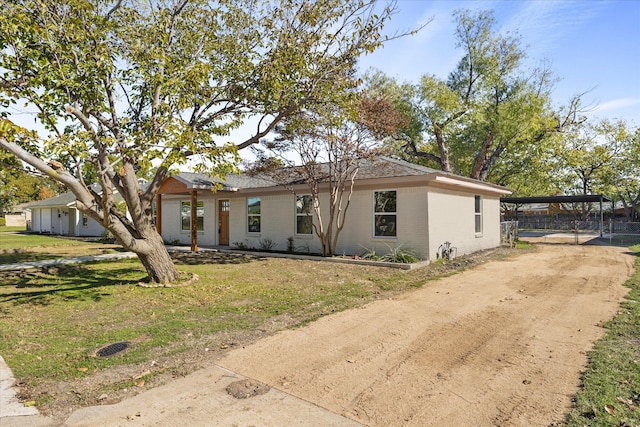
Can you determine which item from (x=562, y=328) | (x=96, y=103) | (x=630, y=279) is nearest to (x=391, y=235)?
(x=630, y=279)

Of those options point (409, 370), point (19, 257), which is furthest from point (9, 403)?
point (19, 257)

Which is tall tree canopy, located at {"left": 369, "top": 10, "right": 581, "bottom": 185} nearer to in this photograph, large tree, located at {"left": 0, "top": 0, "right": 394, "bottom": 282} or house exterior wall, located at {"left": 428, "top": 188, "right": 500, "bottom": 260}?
house exterior wall, located at {"left": 428, "top": 188, "right": 500, "bottom": 260}

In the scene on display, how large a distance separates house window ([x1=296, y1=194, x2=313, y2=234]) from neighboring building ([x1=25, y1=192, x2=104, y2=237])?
19112mm

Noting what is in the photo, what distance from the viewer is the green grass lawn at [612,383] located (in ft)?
10.2

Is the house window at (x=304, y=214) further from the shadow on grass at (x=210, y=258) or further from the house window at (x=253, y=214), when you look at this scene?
the house window at (x=253, y=214)

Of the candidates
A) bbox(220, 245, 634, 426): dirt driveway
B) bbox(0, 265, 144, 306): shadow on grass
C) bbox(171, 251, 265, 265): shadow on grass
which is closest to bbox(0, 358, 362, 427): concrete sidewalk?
bbox(220, 245, 634, 426): dirt driveway

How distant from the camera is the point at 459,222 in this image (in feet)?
47.8

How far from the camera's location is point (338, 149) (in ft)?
41.2

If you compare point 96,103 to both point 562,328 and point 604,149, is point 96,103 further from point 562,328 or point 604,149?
point 604,149

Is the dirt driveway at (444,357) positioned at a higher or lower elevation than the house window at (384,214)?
lower

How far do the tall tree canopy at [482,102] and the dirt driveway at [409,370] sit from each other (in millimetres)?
20324

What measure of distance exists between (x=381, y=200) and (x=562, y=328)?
27.1 ft

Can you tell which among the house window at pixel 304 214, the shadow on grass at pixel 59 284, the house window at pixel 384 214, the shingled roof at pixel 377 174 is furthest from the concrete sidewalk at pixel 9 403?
the house window at pixel 304 214

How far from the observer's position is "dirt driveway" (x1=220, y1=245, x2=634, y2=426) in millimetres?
3396
